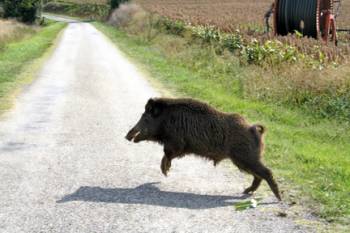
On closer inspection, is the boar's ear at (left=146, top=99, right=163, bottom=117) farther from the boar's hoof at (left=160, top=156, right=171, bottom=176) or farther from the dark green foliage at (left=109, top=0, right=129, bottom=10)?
the dark green foliage at (left=109, top=0, right=129, bottom=10)

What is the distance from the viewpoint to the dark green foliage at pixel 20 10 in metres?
62.4

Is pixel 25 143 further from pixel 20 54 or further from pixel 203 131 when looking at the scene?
pixel 20 54

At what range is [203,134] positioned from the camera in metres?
7.44

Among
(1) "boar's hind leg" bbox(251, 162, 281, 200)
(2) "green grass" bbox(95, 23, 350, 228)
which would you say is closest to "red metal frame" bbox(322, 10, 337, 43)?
(2) "green grass" bbox(95, 23, 350, 228)

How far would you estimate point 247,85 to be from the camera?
52.5 feet

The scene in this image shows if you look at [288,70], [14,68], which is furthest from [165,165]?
[14,68]

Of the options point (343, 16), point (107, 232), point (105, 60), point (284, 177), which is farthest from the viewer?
point (343, 16)

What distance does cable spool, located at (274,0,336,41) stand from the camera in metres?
26.0

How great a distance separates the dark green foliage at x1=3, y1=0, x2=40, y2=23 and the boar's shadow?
5772cm

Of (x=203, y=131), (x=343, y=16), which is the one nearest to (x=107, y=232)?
(x=203, y=131)

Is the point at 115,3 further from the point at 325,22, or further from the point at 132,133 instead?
the point at 132,133

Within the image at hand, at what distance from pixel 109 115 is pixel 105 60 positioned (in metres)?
12.4

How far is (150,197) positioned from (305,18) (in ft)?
67.7

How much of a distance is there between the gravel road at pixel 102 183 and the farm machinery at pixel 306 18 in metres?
14.6
